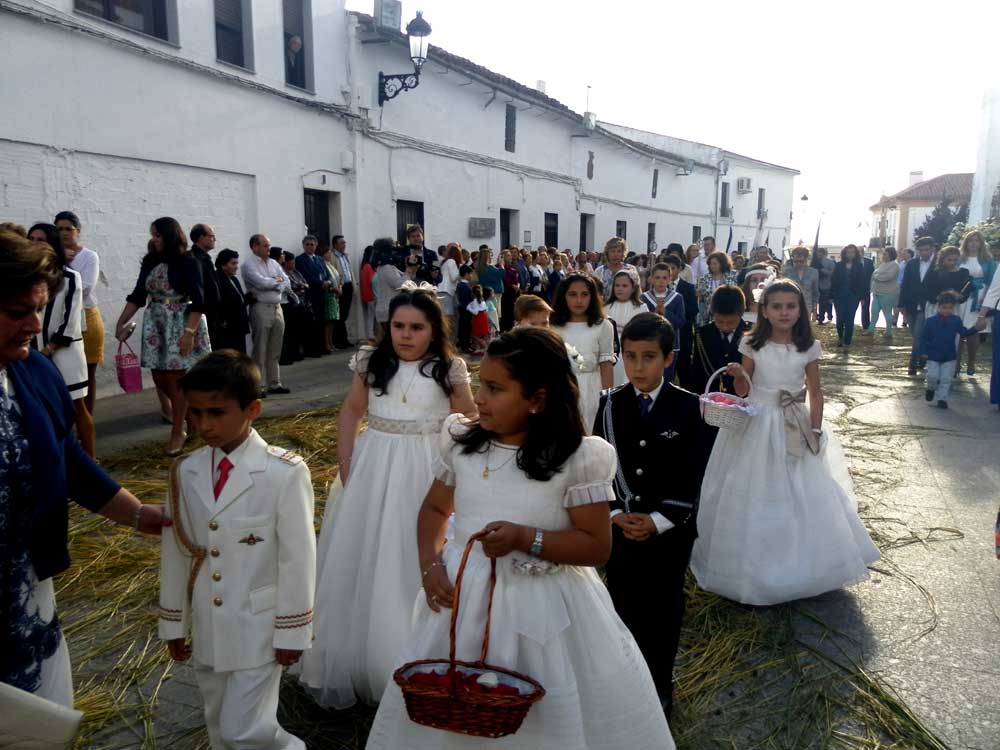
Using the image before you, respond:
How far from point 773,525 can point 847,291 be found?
482 inches

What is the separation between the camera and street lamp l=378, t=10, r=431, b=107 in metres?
13.4

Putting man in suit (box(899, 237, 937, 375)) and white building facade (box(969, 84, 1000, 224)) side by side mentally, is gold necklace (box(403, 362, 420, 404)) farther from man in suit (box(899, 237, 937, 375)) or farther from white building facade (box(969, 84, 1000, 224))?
white building facade (box(969, 84, 1000, 224))

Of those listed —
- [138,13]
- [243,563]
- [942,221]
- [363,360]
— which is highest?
[138,13]

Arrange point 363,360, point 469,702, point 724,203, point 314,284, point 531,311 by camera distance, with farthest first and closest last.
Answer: point 724,203 → point 314,284 → point 531,311 → point 363,360 → point 469,702

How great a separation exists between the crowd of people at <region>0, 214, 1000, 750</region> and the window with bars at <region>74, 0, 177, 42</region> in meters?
5.17

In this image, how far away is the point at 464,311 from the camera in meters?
14.2

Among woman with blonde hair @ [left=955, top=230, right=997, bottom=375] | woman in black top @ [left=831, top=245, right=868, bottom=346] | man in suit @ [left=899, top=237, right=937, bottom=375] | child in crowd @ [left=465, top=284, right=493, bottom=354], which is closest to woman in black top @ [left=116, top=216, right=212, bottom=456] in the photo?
child in crowd @ [left=465, top=284, right=493, bottom=354]

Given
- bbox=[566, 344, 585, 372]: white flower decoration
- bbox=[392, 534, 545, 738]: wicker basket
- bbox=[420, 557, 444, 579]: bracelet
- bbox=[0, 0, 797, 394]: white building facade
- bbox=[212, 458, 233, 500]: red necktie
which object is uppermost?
bbox=[0, 0, 797, 394]: white building facade

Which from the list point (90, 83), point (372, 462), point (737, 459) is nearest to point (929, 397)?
point (737, 459)

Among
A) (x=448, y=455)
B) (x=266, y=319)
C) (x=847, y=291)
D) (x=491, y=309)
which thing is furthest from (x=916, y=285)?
(x=448, y=455)

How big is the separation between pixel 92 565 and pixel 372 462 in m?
2.39

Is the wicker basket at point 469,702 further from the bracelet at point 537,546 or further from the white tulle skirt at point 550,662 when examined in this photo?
the bracelet at point 537,546

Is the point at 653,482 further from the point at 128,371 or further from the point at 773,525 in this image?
the point at 128,371

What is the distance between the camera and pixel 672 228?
1326 inches
